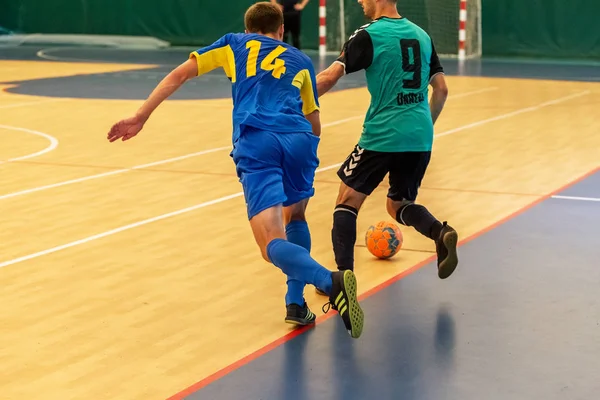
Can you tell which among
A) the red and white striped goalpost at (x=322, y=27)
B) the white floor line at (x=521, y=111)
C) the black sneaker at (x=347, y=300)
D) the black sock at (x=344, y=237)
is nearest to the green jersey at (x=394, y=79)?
the black sock at (x=344, y=237)

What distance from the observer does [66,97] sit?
17.2m

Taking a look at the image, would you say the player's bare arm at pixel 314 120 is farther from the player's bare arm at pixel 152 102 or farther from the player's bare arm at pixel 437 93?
the player's bare arm at pixel 437 93

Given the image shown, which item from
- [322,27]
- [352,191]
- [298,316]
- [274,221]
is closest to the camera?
[274,221]

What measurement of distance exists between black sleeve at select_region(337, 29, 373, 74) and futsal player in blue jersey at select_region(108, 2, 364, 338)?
1.55ft

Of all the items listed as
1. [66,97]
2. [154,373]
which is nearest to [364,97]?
[66,97]

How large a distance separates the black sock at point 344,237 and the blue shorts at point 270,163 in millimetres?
811

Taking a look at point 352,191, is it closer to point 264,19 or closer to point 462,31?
point 264,19

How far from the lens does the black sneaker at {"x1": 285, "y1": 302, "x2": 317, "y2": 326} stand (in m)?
5.93

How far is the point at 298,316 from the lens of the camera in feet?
19.5

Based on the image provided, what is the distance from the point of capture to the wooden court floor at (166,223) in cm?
557

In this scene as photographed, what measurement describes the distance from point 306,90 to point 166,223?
3081 mm

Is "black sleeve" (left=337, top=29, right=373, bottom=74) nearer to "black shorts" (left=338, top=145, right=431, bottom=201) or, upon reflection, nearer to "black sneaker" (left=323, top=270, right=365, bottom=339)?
"black shorts" (left=338, top=145, right=431, bottom=201)

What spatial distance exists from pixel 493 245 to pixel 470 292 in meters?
1.25

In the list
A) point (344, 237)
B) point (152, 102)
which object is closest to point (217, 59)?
point (152, 102)
